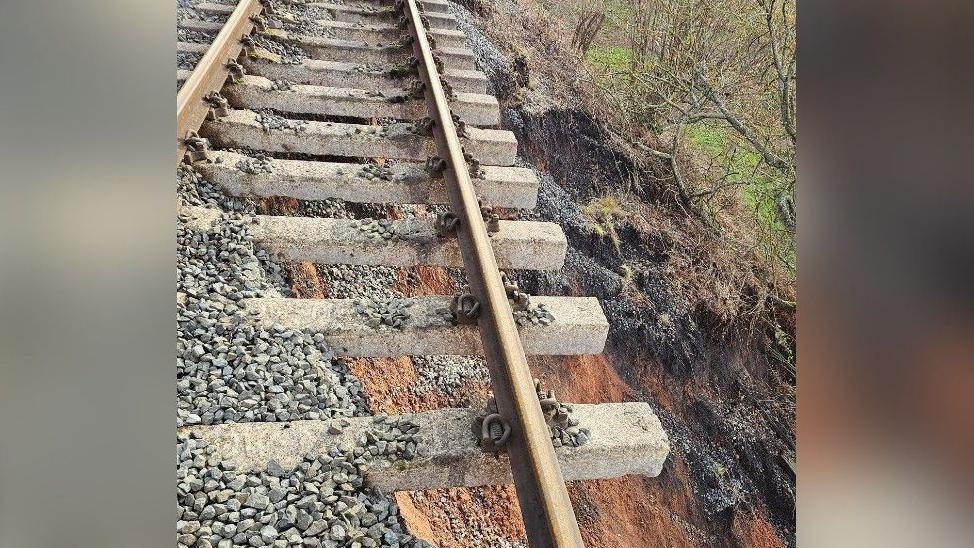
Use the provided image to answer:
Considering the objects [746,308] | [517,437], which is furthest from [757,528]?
[517,437]

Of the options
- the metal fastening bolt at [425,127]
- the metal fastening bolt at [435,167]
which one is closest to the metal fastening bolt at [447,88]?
→ the metal fastening bolt at [425,127]

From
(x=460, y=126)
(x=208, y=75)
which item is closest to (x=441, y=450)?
(x=460, y=126)

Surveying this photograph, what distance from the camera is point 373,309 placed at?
235 cm

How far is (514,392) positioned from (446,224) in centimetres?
104

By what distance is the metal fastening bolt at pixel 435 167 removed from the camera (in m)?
3.09

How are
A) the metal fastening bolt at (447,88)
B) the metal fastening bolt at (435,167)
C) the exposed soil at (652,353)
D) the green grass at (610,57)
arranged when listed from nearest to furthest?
the metal fastening bolt at (435,167), the metal fastening bolt at (447,88), the exposed soil at (652,353), the green grass at (610,57)
